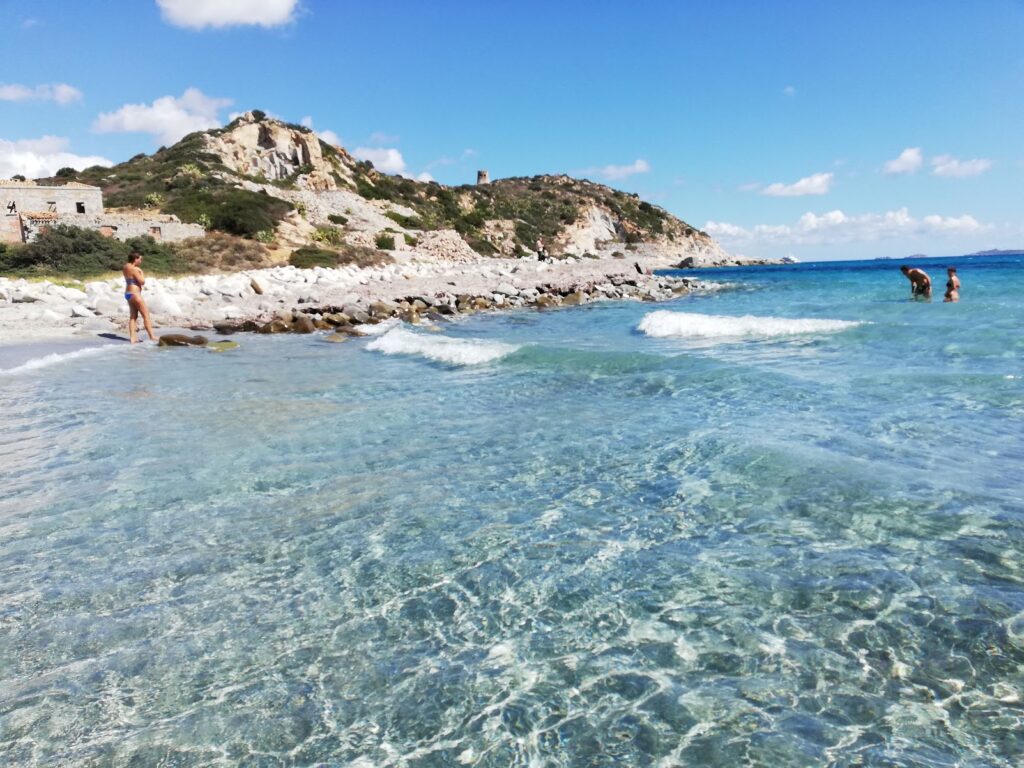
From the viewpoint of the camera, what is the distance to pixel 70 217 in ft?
122

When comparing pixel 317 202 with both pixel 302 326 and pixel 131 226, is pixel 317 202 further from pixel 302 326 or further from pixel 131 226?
pixel 302 326

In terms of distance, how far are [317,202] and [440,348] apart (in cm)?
4443

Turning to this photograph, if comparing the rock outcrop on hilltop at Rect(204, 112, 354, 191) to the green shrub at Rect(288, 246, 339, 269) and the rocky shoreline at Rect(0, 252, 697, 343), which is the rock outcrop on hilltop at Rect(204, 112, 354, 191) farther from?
the rocky shoreline at Rect(0, 252, 697, 343)

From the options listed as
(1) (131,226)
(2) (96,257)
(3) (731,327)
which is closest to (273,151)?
(1) (131,226)

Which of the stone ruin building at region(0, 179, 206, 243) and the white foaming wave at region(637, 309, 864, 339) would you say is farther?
the stone ruin building at region(0, 179, 206, 243)

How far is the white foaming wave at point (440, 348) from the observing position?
13.7 metres

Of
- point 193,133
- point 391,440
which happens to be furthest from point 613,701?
point 193,133

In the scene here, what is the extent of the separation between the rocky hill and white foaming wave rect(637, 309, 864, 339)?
29.0 m

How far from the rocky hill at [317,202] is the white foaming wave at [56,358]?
85.7ft

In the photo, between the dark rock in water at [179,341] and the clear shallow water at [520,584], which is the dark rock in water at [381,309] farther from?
the clear shallow water at [520,584]

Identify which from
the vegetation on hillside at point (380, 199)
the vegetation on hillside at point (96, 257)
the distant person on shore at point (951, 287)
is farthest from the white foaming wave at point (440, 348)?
the vegetation on hillside at point (380, 199)

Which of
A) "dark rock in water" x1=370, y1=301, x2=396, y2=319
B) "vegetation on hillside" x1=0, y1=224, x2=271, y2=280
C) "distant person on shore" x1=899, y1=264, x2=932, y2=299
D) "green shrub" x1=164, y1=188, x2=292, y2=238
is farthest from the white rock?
"distant person on shore" x1=899, y1=264, x2=932, y2=299

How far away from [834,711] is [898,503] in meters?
2.70

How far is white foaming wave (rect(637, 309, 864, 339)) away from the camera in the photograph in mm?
16812
